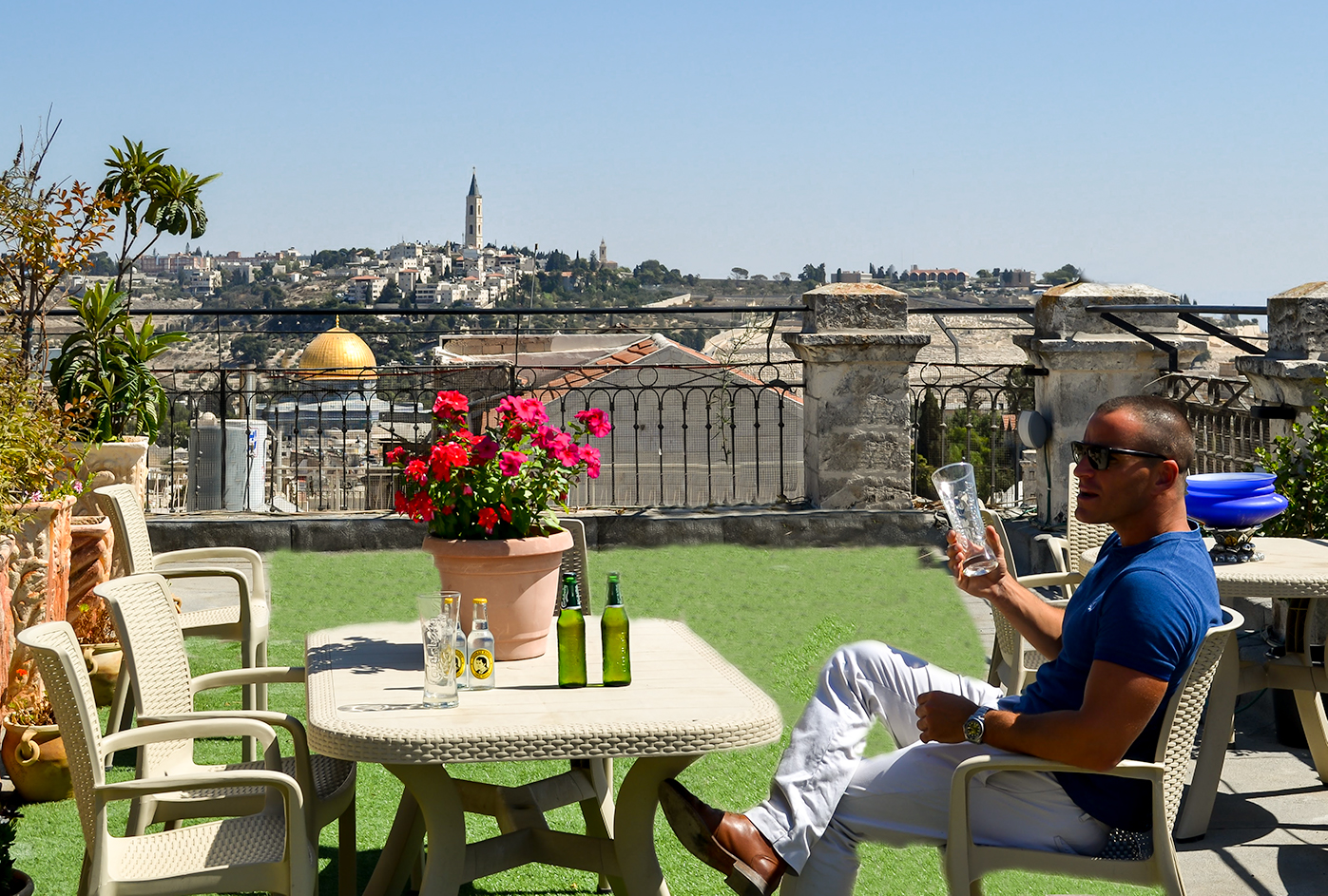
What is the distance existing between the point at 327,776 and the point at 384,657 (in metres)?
0.28

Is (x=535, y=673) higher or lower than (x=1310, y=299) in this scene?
lower

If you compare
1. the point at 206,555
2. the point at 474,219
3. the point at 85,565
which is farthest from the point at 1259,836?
the point at 474,219

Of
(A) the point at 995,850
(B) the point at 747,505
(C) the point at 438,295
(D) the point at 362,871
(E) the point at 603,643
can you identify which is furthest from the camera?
(C) the point at 438,295

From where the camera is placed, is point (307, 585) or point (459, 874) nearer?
point (459, 874)

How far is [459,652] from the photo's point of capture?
2328mm

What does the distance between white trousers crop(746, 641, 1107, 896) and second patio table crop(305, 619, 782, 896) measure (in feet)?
0.62

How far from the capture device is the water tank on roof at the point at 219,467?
8.76 meters

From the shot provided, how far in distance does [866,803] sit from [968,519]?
574 millimetres

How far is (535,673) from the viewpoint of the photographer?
2.51m

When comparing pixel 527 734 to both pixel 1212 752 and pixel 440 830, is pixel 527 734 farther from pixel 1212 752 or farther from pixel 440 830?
pixel 1212 752

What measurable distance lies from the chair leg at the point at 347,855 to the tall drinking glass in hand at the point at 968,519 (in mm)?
1384

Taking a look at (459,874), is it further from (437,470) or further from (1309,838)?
(1309,838)

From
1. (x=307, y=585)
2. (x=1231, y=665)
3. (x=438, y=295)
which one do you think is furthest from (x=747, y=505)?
(x=438, y=295)

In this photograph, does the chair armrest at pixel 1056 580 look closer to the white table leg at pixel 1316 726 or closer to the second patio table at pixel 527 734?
the white table leg at pixel 1316 726
